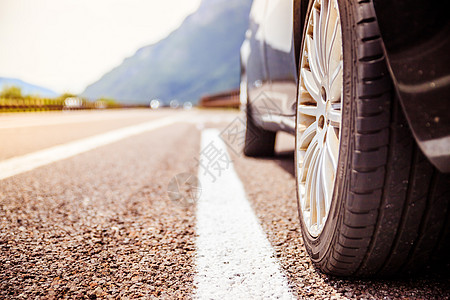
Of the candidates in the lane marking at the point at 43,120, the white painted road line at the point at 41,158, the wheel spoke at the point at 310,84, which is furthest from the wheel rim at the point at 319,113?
the lane marking at the point at 43,120

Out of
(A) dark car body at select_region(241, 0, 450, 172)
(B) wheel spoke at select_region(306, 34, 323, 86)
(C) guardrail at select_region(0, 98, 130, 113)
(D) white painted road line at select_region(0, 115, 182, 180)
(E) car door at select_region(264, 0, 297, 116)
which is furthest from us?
(C) guardrail at select_region(0, 98, 130, 113)

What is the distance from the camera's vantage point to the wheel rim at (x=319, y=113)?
1.17 metres

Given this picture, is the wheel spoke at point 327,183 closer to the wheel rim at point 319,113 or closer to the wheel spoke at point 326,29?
the wheel rim at point 319,113

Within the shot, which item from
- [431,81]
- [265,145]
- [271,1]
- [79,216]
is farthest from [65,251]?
[265,145]

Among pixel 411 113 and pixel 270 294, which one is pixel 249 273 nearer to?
pixel 270 294

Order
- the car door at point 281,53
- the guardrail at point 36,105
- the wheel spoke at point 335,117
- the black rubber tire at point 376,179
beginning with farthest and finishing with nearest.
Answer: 1. the guardrail at point 36,105
2. the car door at point 281,53
3. the wheel spoke at point 335,117
4. the black rubber tire at point 376,179

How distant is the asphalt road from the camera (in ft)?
3.75

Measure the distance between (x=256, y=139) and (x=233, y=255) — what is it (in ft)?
8.15

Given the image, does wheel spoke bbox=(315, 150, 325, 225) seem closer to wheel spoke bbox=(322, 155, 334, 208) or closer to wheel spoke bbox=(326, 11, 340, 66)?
wheel spoke bbox=(322, 155, 334, 208)

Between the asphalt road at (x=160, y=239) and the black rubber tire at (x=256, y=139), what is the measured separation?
701 mm

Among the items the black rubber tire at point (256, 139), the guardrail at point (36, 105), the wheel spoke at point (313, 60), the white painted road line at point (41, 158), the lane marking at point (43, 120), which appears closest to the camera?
the wheel spoke at point (313, 60)

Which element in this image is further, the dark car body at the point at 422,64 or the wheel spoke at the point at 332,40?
the wheel spoke at the point at 332,40

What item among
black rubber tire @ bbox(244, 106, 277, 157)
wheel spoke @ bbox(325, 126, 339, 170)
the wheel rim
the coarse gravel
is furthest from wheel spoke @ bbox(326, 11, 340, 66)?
black rubber tire @ bbox(244, 106, 277, 157)

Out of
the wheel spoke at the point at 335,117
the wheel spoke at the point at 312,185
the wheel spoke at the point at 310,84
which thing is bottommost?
the wheel spoke at the point at 312,185
